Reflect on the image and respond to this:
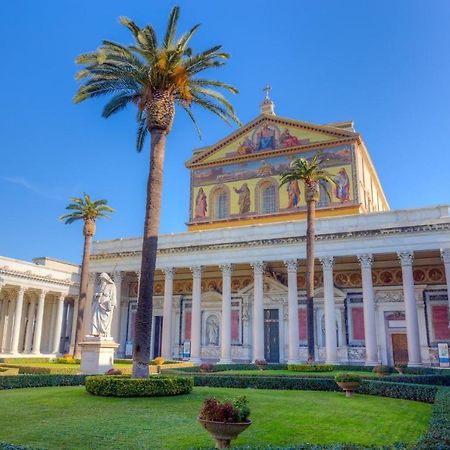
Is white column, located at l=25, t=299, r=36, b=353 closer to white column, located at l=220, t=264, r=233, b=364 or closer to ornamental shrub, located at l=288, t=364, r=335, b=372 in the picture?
white column, located at l=220, t=264, r=233, b=364

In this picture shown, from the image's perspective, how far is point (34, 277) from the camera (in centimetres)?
3922

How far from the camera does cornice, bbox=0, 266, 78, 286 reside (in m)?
36.9

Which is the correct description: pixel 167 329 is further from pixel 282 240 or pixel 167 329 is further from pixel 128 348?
pixel 282 240

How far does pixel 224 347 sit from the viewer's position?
32.5 metres

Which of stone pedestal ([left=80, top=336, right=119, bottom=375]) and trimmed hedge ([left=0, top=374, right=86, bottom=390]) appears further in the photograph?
stone pedestal ([left=80, top=336, right=119, bottom=375])

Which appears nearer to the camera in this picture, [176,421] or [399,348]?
[176,421]

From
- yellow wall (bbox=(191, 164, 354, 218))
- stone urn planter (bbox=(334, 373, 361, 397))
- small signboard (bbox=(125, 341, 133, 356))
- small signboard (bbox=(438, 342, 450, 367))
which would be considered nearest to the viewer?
stone urn planter (bbox=(334, 373, 361, 397))

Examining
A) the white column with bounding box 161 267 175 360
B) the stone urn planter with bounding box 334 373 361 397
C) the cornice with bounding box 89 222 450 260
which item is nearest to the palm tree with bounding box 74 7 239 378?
the stone urn planter with bounding box 334 373 361 397

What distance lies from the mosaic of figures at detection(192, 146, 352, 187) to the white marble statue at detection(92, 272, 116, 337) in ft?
71.2

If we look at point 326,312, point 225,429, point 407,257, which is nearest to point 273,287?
point 326,312

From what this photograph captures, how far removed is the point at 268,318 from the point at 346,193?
11875mm

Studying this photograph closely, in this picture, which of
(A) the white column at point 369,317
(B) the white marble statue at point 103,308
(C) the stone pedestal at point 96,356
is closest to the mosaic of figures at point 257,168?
(A) the white column at point 369,317

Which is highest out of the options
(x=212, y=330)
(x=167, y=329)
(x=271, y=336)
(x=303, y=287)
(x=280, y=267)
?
(x=280, y=267)

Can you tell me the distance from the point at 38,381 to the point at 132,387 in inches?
217
